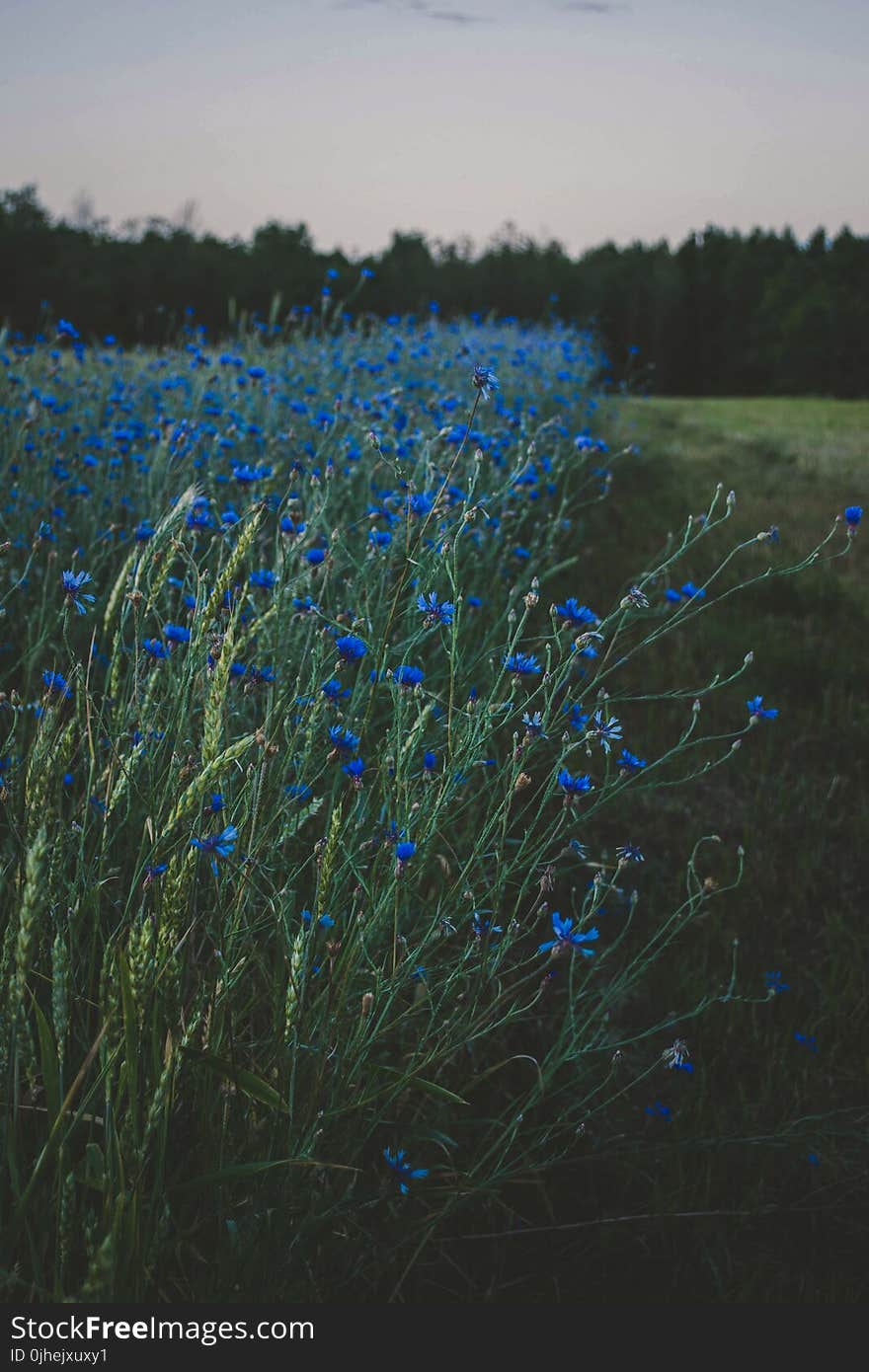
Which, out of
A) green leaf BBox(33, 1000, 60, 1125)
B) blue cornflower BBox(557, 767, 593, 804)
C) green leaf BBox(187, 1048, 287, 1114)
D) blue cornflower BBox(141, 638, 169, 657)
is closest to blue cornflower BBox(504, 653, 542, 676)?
blue cornflower BBox(557, 767, 593, 804)

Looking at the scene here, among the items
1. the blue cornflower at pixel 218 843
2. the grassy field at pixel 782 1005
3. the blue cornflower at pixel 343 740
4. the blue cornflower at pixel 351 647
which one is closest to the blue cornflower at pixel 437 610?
the blue cornflower at pixel 351 647

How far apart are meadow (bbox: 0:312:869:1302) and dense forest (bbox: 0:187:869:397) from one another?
331 inches

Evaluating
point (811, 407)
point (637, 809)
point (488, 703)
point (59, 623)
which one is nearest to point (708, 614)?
point (637, 809)

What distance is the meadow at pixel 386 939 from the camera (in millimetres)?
1198

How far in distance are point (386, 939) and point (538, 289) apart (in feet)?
74.8

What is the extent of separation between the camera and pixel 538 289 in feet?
73.8

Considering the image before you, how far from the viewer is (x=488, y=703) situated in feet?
4.69

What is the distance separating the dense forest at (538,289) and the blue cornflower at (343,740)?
9.65 metres

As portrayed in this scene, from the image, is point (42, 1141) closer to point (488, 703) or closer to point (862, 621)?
point (488, 703)

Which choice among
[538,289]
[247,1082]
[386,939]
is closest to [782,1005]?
[386,939]

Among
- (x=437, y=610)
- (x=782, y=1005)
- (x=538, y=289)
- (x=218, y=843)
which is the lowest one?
(x=782, y=1005)

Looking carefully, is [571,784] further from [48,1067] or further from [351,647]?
[48,1067]

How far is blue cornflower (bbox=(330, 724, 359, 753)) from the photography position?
56.7 inches

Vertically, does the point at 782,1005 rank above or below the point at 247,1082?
below
